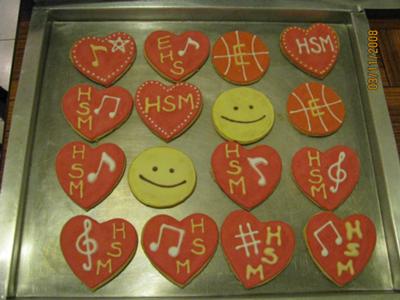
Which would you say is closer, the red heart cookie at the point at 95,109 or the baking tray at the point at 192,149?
the baking tray at the point at 192,149

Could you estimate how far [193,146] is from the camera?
1.03 meters

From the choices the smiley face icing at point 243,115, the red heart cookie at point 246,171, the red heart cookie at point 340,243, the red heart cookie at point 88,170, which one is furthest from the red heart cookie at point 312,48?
the red heart cookie at point 88,170

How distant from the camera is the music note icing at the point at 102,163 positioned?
973 mm

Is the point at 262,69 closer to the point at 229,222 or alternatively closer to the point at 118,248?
the point at 229,222

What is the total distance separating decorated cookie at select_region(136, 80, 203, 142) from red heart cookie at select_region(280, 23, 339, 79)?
28 cm

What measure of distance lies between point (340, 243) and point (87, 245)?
0.55m

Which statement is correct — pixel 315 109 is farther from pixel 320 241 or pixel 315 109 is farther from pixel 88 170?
pixel 88 170

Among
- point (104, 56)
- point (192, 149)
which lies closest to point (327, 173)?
point (192, 149)

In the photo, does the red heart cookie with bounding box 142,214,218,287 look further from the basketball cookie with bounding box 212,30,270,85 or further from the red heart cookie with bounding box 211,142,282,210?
the basketball cookie with bounding box 212,30,270,85

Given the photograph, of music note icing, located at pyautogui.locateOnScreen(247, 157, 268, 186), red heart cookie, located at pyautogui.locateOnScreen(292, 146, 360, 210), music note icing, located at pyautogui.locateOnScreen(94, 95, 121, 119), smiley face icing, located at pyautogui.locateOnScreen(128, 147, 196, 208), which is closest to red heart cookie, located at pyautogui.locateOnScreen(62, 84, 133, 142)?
music note icing, located at pyautogui.locateOnScreen(94, 95, 121, 119)

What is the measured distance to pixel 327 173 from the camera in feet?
3.27

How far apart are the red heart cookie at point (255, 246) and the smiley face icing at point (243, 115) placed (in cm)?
19

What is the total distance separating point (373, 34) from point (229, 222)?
0.65 metres

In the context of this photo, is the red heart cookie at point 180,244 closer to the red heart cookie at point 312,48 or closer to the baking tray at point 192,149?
the baking tray at point 192,149
